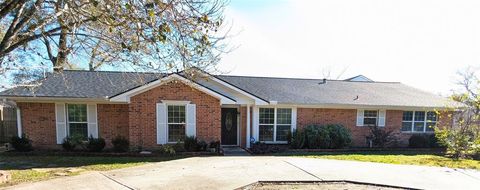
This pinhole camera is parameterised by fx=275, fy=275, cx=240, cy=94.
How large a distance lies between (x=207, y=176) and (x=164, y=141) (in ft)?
17.4

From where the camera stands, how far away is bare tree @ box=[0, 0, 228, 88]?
3863 millimetres

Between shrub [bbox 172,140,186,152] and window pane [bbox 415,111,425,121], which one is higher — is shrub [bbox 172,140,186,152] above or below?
below

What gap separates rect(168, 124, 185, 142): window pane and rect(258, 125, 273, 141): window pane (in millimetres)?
3880

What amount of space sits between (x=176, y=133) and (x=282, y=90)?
630 centimetres

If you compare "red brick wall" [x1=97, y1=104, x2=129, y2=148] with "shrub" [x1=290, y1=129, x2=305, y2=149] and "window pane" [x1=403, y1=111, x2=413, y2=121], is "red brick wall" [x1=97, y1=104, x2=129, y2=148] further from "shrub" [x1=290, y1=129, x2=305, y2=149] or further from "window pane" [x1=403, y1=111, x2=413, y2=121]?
"window pane" [x1=403, y1=111, x2=413, y2=121]

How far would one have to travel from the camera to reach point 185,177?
22.5ft

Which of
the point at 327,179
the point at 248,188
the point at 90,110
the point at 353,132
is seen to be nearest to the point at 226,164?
the point at 248,188

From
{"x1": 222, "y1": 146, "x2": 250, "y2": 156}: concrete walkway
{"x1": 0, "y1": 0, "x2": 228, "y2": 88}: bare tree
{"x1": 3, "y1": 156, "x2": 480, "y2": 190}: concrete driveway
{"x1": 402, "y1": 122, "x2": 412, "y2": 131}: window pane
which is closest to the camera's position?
{"x1": 0, "y1": 0, "x2": 228, "y2": 88}: bare tree

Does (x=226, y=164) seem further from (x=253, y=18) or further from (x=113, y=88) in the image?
(x=113, y=88)

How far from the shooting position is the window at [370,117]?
14.3m

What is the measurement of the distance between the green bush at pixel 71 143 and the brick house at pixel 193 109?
2.72 feet

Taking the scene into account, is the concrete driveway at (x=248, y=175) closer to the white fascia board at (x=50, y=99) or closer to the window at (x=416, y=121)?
the white fascia board at (x=50, y=99)

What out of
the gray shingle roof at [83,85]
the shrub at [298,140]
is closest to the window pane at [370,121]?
the shrub at [298,140]

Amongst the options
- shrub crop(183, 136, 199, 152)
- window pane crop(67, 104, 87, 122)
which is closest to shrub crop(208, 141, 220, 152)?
shrub crop(183, 136, 199, 152)
